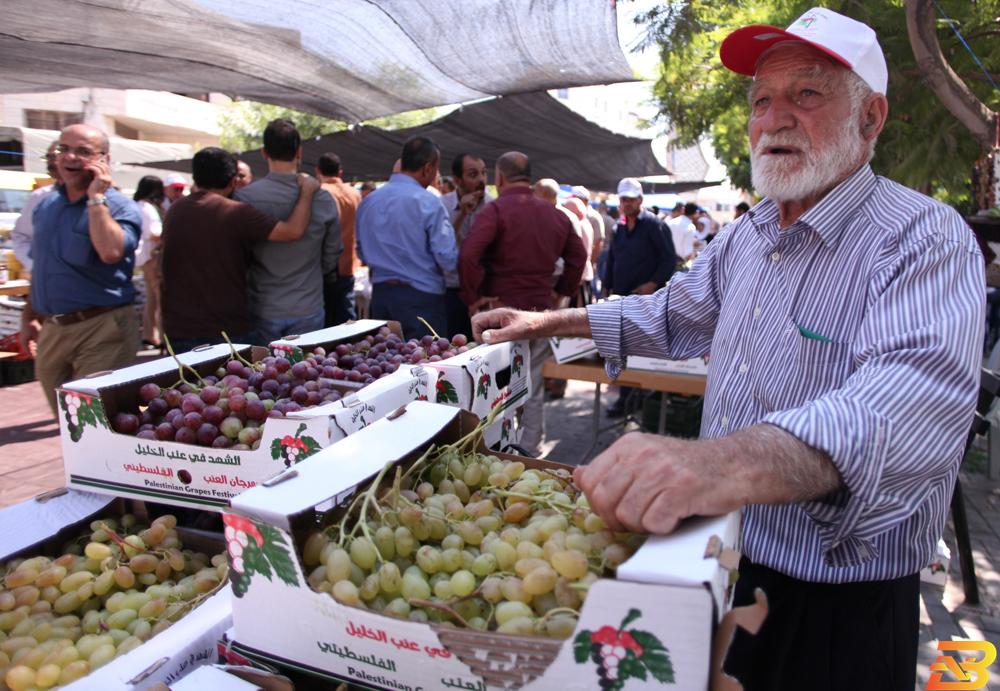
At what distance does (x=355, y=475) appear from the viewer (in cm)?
127

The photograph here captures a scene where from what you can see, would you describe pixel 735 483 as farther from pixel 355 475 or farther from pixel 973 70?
pixel 973 70

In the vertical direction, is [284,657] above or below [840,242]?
below

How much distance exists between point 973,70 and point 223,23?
5.71 meters

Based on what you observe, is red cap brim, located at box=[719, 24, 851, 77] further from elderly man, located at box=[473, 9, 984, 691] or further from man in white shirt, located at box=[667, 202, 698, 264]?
man in white shirt, located at box=[667, 202, 698, 264]

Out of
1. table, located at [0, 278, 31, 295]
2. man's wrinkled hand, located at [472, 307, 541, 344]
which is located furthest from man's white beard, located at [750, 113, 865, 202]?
table, located at [0, 278, 31, 295]

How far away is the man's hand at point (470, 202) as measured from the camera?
19.0ft

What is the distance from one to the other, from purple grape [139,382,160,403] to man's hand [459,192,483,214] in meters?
3.98

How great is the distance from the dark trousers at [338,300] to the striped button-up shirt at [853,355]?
12.9 ft

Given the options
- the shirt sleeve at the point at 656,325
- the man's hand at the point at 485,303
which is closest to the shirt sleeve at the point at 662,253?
the man's hand at the point at 485,303

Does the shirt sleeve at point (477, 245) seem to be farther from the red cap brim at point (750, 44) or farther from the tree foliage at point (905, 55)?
the red cap brim at point (750, 44)

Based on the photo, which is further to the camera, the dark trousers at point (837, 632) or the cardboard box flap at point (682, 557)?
the dark trousers at point (837, 632)

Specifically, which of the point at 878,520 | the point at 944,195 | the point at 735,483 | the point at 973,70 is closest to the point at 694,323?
the point at 878,520

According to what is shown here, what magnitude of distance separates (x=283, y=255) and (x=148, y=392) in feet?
7.33

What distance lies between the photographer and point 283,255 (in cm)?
419
